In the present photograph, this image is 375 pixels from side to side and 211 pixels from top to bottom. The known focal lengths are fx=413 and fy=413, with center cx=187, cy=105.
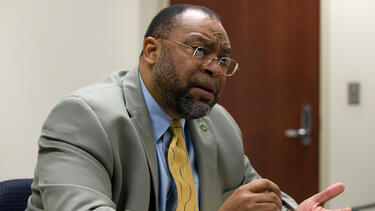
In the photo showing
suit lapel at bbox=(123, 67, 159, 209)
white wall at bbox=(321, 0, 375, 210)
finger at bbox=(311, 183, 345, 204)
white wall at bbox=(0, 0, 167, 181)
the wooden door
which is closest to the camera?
suit lapel at bbox=(123, 67, 159, 209)

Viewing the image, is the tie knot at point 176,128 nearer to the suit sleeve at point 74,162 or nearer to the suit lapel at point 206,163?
the suit lapel at point 206,163

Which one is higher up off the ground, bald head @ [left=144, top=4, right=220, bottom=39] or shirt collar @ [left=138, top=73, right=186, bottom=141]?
bald head @ [left=144, top=4, right=220, bottom=39]

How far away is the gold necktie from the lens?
1130 millimetres

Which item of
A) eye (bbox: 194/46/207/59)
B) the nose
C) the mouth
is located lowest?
the mouth

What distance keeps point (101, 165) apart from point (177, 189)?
0.77ft

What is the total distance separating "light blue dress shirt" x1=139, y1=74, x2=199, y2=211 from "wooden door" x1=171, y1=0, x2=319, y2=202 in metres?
1.43

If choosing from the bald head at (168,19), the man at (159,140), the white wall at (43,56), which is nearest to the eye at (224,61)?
the man at (159,140)

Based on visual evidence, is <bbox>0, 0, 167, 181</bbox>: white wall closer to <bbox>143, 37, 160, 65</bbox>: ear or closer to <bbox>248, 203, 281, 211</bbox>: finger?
<bbox>143, 37, 160, 65</bbox>: ear

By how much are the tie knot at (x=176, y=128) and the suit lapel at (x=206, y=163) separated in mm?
55

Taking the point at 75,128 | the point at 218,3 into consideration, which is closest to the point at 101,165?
the point at 75,128

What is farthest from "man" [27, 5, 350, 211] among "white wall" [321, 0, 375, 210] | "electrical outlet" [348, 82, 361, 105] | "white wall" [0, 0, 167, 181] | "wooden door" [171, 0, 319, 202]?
"electrical outlet" [348, 82, 361, 105]

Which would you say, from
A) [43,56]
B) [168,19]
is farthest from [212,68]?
[43,56]

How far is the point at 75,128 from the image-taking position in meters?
1.01

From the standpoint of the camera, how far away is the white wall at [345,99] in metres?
2.83
